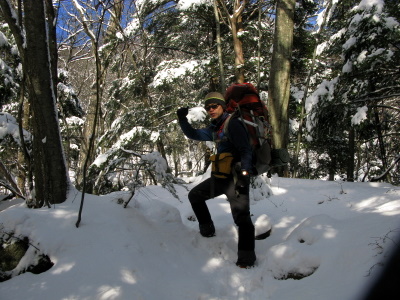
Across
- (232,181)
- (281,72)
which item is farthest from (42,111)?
(281,72)

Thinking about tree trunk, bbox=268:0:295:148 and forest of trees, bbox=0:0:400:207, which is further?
tree trunk, bbox=268:0:295:148

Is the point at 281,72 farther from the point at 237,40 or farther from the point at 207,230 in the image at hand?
the point at 207,230

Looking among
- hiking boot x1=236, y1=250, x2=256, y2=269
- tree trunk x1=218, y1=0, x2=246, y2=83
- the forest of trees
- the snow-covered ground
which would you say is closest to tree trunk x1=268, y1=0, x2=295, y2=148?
the forest of trees

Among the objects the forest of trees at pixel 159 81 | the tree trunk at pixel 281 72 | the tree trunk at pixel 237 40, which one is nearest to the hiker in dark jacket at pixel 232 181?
the forest of trees at pixel 159 81

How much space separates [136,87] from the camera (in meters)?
11.5

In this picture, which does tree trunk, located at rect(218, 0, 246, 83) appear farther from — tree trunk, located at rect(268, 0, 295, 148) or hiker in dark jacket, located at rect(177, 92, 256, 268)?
hiker in dark jacket, located at rect(177, 92, 256, 268)

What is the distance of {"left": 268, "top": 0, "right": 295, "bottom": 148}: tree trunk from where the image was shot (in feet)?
22.3

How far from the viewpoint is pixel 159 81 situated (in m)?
9.34

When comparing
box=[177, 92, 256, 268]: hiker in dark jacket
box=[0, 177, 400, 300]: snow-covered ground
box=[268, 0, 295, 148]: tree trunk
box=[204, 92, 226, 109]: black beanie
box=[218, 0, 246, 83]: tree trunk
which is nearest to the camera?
box=[0, 177, 400, 300]: snow-covered ground

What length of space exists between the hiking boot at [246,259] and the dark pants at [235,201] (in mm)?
43

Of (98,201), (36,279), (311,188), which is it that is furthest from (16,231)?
(311,188)

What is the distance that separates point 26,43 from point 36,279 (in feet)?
8.30

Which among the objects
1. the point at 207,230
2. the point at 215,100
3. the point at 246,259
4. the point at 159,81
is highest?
Result: the point at 159,81

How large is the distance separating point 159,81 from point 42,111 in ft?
21.1
